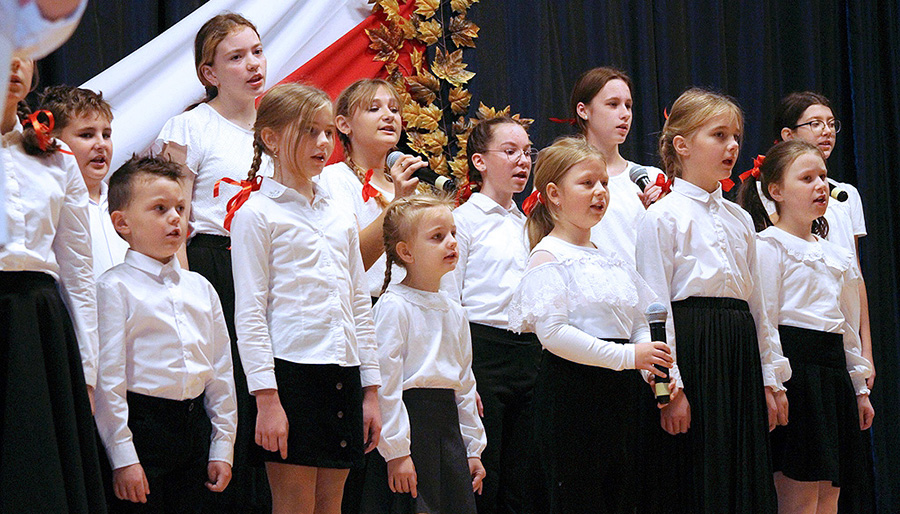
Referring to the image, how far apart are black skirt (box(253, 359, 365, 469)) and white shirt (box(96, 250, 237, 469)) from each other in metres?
0.13

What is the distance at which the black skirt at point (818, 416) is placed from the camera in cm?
301

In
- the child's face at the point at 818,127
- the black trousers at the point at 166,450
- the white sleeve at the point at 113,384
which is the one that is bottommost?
the black trousers at the point at 166,450

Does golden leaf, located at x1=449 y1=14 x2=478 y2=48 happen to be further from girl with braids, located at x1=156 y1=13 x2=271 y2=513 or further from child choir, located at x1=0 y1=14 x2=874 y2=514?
girl with braids, located at x1=156 y1=13 x2=271 y2=513

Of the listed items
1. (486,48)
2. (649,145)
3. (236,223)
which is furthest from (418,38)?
(236,223)

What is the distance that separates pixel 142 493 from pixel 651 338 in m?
1.22

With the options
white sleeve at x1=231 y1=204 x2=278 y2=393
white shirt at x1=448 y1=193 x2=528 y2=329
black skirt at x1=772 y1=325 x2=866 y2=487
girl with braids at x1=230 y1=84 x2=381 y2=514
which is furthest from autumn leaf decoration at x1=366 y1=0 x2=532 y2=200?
white sleeve at x1=231 y1=204 x2=278 y2=393

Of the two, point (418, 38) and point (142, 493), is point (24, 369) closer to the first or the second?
point (142, 493)

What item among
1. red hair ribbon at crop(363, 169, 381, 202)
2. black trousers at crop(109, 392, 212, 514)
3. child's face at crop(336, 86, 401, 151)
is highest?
child's face at crop(336, 86, 401, 151)

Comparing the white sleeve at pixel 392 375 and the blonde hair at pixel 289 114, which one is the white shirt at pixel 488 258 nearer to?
the white sleeve at pixel 392 375

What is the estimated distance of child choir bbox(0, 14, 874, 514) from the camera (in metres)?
1.92

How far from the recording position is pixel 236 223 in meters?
2.23

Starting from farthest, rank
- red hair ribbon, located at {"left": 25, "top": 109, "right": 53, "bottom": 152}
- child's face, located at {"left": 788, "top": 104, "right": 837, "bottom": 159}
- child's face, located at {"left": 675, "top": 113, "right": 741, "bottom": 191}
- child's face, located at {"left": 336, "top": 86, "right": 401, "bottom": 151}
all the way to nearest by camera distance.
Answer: child's face, located at {"left": 788, "top": 104, "right": 837, "bottom": 159} < child's face, located at {"left": 336, "top": 86, "right": 401, "bottom": 151} < child's face, located at {"left": 675, "top": 113, "right": 741, "bottom": 191} < red hair ribbon, located at {"left": 25, "top": 109, "right": 53, "bottom": 152}

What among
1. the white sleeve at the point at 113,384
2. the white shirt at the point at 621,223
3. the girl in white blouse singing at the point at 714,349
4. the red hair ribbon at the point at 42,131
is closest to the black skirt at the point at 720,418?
the girl in white blouse singing at the point at 714,349

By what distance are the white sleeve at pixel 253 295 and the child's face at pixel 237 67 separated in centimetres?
75
